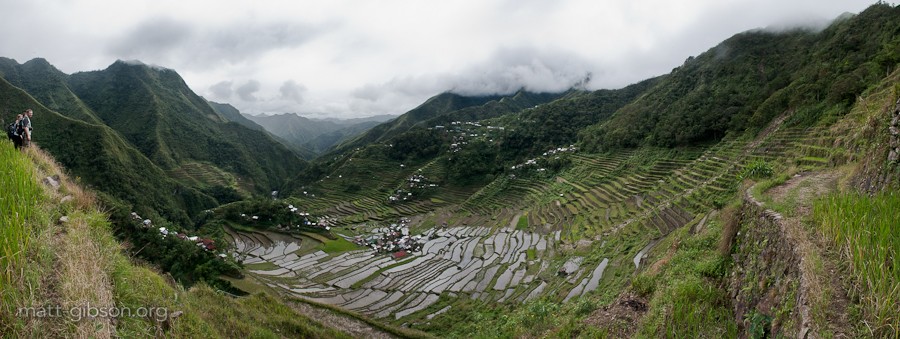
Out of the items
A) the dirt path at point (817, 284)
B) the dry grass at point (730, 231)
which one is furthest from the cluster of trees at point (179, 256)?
the dirt path at point (817, 284)

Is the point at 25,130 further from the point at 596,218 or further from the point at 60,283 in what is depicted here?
the point at 596,218

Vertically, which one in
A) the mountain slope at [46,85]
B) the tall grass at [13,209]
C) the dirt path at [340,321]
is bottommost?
the dirt path at [340,321]

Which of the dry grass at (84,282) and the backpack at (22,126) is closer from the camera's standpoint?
the dry grass at (84,282)

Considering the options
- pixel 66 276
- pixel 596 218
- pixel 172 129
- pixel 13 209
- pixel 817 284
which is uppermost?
pixel 172 129

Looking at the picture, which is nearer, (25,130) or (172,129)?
(25,130)

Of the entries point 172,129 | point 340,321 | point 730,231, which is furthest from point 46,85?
point 730,231

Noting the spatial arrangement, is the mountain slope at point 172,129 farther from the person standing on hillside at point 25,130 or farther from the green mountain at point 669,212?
the person standing on hillside at point 25,130

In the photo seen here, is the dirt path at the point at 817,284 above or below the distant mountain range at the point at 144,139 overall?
below

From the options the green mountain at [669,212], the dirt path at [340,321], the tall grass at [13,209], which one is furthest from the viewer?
the dirt path at [340,321]
